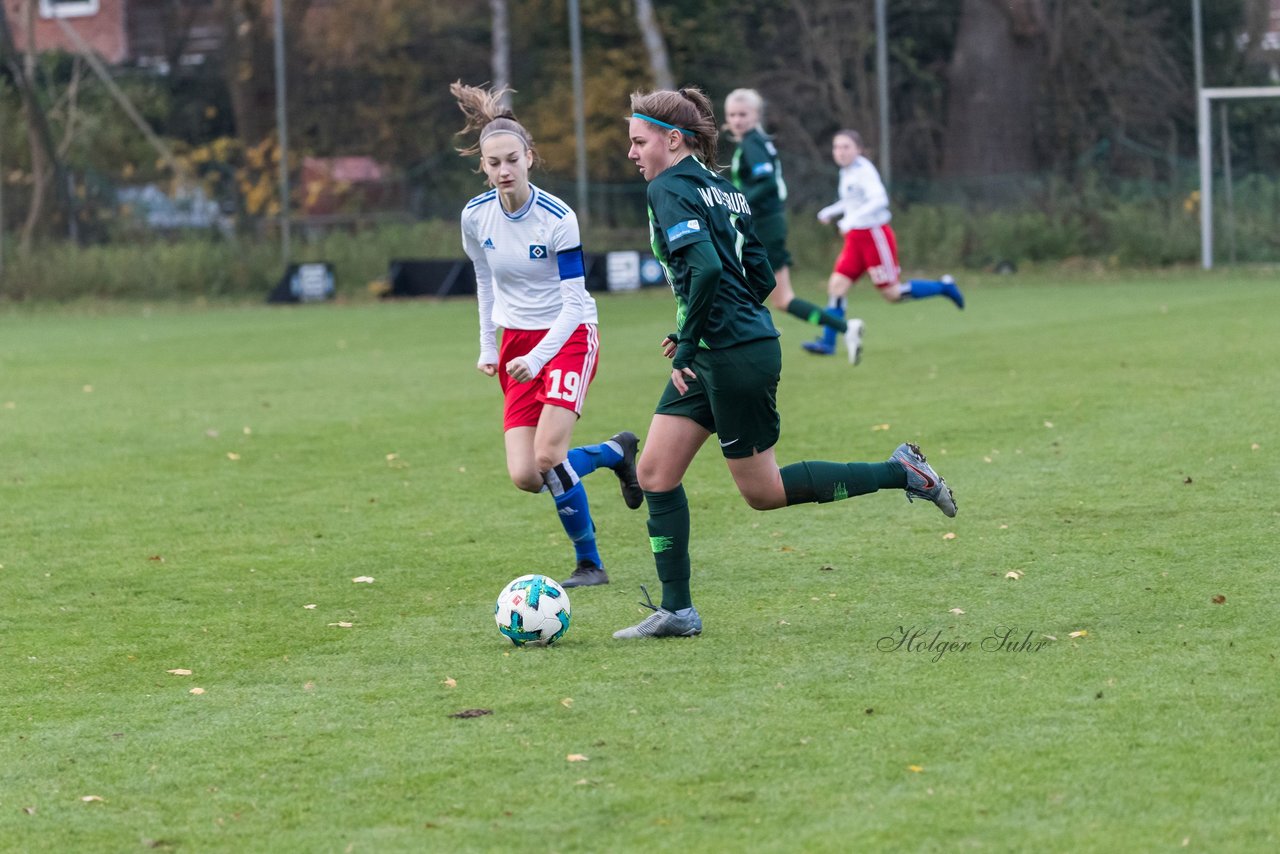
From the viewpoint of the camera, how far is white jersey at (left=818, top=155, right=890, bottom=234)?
1427 cm

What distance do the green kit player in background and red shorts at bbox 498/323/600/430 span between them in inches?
41.0

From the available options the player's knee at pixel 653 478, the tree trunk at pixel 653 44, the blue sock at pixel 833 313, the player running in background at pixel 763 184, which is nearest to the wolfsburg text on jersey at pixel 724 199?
the player's knee at pixel 653 478

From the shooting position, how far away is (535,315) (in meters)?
6.90

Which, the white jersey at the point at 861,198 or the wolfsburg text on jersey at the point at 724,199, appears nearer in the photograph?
the wolfsburg text on jersey at the point at 724,199

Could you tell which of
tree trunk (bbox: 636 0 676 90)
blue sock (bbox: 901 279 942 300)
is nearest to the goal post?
tree trunk (bbox: 636 0 676 90)

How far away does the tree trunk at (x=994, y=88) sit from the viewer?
27.1 metres

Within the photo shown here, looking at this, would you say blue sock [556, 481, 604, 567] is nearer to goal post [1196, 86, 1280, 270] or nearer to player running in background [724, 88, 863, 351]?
player running in background [724, 88, 863, 351]

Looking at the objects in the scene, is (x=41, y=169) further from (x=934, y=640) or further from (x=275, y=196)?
(x=934, y=640)

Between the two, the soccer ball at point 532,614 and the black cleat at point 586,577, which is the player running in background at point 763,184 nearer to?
the black cleat at point 586,577

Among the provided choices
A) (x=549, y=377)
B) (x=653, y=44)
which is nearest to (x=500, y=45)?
(x=653, y=44)

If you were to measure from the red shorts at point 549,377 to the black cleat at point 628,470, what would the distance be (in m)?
0.56

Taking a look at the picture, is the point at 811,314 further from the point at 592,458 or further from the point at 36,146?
the point at 36,146

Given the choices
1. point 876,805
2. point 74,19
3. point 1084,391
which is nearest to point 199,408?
point 1084,391

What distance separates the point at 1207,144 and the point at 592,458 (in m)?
20.1
